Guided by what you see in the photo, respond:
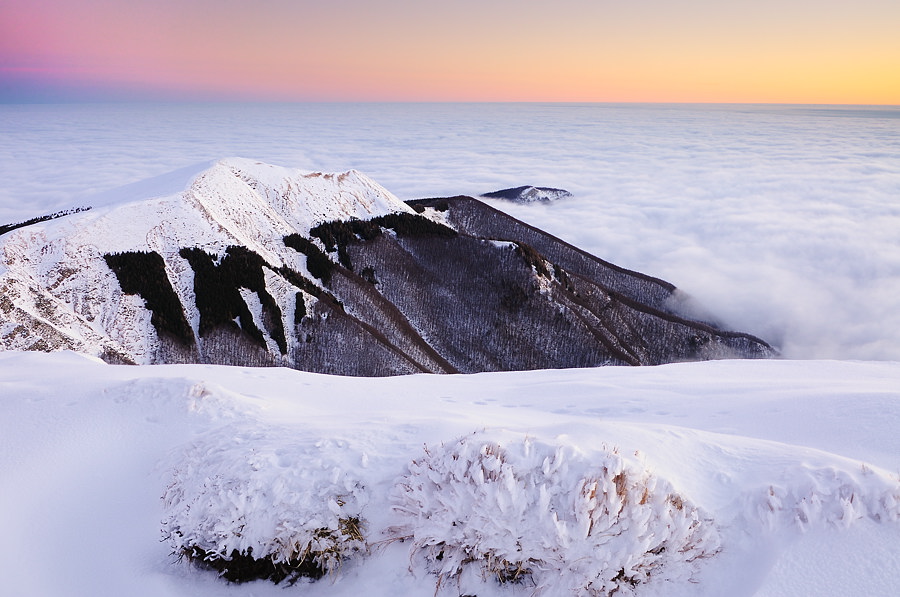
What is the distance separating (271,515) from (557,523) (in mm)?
3931

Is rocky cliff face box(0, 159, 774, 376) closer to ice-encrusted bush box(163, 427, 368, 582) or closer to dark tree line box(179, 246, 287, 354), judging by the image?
dark tree line box(179, 246, 287, 354)

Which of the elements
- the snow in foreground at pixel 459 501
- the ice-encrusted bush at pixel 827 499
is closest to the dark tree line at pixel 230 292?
the snow in foreground at pixel 459 501

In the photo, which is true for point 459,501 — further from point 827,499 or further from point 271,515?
point 827,499

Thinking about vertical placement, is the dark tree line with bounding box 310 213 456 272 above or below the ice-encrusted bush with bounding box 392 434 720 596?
below

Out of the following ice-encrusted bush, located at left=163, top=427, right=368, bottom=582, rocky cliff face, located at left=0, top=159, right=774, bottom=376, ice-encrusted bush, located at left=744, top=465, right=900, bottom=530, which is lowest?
rocky cliff face, located at left=0, top=159, right=774, bottom=376

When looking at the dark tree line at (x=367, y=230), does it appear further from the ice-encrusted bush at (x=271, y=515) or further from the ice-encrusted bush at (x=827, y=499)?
the ice-encrusted bush at (x=827, y=499)

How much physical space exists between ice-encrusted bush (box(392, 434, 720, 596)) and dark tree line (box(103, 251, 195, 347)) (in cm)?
3933

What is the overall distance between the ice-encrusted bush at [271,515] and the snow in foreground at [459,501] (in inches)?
1.1

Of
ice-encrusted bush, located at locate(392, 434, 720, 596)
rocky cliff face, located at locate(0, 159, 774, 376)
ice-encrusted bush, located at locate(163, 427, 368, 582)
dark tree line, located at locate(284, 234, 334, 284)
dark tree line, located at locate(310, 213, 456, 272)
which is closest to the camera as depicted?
ice-encrusted bush, located at locate(392, 434, 720, 596)

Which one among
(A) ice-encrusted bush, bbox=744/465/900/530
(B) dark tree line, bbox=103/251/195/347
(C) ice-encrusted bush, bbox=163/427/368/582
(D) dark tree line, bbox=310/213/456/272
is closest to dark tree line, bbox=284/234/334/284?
(D) dark tree line, bbox=310/213/456/272

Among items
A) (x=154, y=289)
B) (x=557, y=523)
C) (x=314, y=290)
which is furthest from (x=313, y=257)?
(x=557, y=523)

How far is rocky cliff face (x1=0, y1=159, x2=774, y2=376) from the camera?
125 feet

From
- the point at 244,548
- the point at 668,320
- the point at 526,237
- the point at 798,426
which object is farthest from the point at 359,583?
the point at 526,237

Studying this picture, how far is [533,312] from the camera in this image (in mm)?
62688
